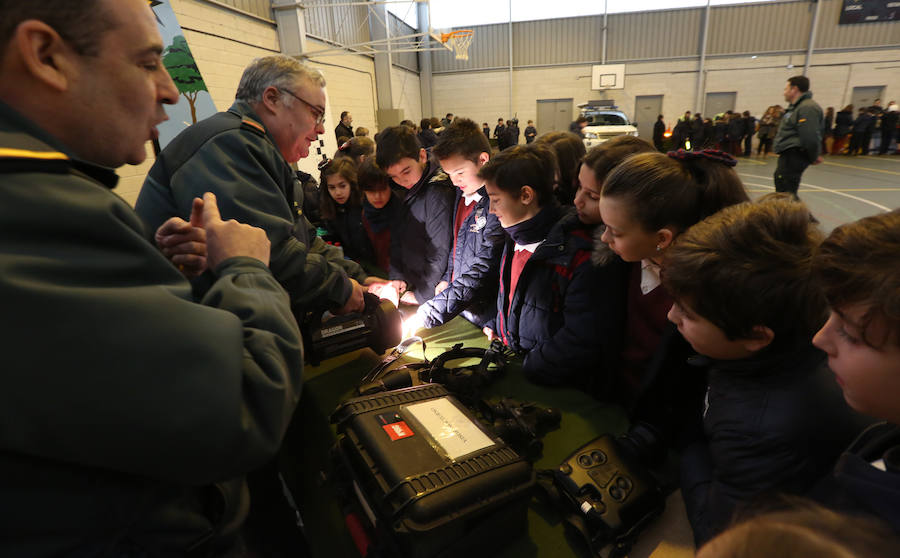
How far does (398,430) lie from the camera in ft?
3.75

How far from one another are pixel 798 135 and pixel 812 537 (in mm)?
7313

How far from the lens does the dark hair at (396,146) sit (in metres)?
2.84

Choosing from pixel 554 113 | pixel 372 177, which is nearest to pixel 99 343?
pixel 372 177

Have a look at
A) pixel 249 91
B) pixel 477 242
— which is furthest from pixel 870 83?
pixel 249 91

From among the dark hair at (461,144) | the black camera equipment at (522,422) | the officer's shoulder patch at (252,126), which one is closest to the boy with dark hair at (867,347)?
the black camera equipment at (522,422)

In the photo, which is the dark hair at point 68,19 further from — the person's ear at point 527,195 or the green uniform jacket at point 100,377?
the person's ear at point 527,195

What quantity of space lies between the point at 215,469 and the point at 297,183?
1.51m

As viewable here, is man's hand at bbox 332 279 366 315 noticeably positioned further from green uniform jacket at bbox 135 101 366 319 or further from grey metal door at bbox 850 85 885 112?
grey metal door at bbox 850 85 885 112

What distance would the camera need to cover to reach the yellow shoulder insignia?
53 cm

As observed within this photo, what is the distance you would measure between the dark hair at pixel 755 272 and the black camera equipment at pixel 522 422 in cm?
59

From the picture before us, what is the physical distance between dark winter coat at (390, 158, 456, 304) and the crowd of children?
14 cm

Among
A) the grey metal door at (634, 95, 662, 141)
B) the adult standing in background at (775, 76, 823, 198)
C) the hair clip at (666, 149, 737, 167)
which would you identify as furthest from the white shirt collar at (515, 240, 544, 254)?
the grey metal door at (634, 95, 662, 141)

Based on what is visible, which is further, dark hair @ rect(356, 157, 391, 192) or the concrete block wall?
the concrete block wall

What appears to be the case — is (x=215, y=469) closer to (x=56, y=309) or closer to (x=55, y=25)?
(x=56, y=309)
